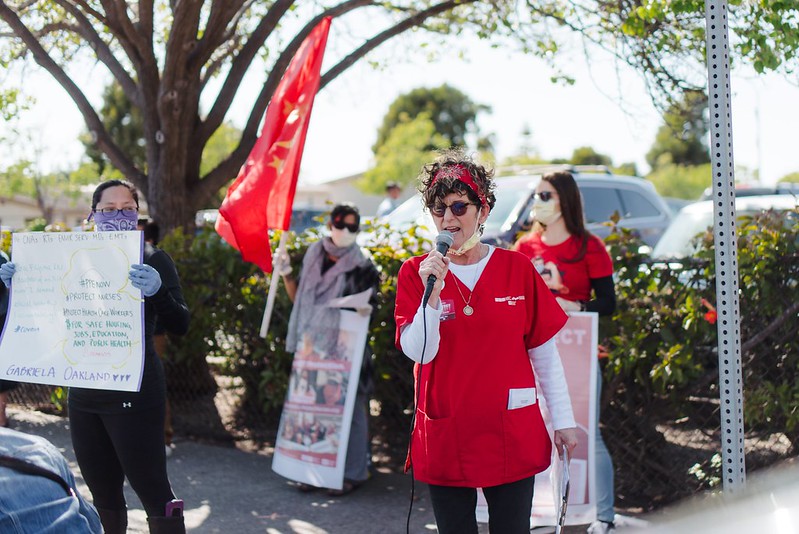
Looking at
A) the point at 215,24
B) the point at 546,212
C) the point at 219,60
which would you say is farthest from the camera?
the point at 219,60

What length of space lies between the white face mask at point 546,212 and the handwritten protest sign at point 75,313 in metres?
2.32

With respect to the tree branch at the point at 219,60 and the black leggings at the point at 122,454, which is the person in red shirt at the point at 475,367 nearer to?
the black leggings at the point at 122,454

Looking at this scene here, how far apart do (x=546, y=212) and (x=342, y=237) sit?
63.1 inches

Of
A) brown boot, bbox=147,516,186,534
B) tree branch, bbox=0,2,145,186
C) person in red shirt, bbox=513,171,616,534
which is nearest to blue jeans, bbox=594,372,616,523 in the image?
person in red shirt, bbox=513,171,616,534

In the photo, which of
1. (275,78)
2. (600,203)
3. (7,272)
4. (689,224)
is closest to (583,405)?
(7,272)

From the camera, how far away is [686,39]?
6918mm

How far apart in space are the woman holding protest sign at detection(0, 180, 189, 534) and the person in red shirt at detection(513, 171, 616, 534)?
2126 millimetres

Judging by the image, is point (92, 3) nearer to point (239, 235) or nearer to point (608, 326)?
point (239, 235)

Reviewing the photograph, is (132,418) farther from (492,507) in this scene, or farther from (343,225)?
(343,225)

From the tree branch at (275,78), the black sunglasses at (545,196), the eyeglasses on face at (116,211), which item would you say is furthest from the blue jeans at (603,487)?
the tree branch at (275,78)

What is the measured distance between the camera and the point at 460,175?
3.29 meters

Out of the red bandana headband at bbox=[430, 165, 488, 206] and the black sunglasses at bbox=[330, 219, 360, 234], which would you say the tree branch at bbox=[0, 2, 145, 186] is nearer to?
the black sunglasses at bbox=[330, 219, 360, 234]

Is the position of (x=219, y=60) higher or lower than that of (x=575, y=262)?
higher

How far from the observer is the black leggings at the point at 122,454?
149 inches
